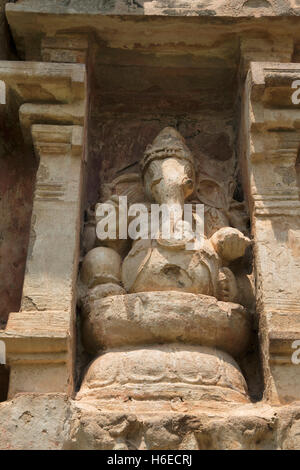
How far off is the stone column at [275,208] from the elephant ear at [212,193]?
0.18 m

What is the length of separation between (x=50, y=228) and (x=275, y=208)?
1390 millimetres

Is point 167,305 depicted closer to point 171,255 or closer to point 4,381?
point 171,255

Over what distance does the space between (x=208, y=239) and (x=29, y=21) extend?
202 centimetres

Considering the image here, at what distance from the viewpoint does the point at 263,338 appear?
4.71 meters

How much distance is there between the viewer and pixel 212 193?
566 cm

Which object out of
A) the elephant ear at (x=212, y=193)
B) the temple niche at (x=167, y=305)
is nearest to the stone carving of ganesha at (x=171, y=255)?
the temple niche at (x=167, y=305)

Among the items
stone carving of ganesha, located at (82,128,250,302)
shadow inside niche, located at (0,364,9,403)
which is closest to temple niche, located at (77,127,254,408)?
stone carving of ganesha, located at (82,128,250,302)

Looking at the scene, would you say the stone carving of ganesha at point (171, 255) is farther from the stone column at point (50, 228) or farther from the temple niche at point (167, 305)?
the stone column at point (50, 228)

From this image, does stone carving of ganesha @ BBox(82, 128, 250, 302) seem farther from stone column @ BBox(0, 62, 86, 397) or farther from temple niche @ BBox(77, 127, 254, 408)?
stone column @ BBox(0, 62, 86, 397)

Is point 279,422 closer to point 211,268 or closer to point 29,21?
point 211,268

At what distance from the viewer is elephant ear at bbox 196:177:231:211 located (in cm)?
558

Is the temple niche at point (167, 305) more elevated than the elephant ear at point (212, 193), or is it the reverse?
the elephant ear at point (212, 193)

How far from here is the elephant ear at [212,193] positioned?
5.58m

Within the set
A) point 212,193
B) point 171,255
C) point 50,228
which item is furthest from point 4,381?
point 212,193
